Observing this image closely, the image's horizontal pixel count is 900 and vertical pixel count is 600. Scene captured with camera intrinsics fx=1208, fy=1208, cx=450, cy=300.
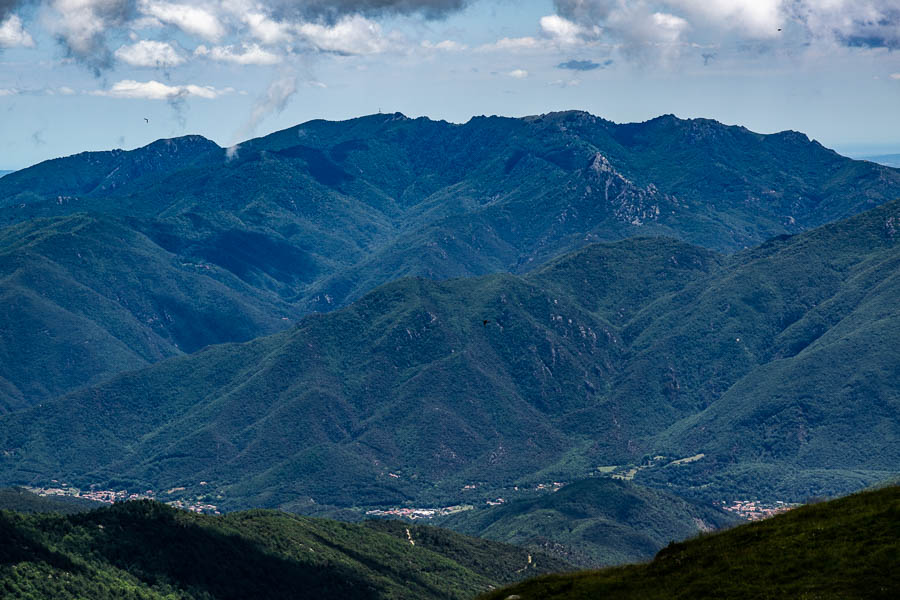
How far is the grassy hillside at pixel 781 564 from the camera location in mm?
83562

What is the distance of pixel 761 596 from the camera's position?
84.9 metres

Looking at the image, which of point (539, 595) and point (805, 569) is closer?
point (805, 569)

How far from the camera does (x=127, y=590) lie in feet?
593

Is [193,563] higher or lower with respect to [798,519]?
lower

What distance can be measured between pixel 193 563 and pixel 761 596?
132187 millimetres

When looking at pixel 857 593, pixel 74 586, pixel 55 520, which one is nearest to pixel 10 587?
pixel 74 586

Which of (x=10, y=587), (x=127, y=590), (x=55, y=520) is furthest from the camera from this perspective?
(x=55, y=520)

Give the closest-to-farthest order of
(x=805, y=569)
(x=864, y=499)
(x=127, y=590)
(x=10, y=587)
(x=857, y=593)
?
(x=857, y=593), (x=805, y=569), (x=864, y=499), (x=10, y=587), (x=127, y=590)

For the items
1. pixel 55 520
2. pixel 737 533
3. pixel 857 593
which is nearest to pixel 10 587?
pixel 55 520

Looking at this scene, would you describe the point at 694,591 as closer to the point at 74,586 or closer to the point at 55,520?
the point at 74,586

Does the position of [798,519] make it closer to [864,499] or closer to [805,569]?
[864,499]

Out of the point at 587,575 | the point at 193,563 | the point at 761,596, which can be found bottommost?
the point at 193,563

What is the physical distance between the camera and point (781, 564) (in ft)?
292

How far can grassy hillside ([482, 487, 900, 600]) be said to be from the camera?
8356 centimetres
